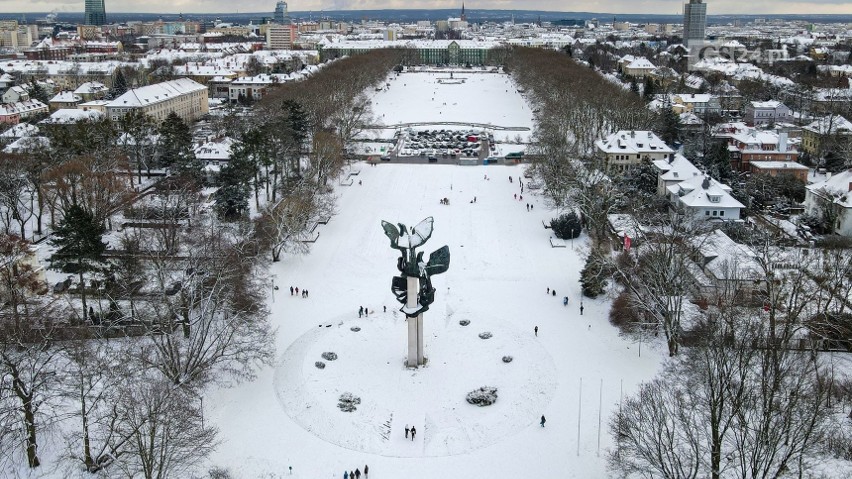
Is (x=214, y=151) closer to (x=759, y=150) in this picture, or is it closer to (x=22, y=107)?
(x=22, y=107)

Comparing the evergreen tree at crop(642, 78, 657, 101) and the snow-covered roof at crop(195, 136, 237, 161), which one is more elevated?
the evergreen tree at crop(642, 78, 657, 101)

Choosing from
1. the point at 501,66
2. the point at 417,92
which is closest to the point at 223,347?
the point at 417,92

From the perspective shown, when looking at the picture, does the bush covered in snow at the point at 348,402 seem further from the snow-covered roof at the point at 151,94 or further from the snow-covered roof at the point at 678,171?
the snow-covered roof at the point at 151,94

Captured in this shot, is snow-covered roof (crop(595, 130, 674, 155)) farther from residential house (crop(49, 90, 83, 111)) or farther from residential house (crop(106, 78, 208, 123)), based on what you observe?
residential house (crop(49, 90, 83, 111))

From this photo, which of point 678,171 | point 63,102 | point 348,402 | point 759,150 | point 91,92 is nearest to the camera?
point 348,402

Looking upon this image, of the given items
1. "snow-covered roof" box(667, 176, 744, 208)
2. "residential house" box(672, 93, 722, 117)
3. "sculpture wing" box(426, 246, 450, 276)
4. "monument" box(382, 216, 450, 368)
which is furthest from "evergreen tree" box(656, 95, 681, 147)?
"monument" box(382, 216, 450, 368)

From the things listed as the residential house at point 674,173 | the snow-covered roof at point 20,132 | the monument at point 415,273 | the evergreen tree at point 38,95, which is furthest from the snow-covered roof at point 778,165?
the evergreen tree at point 38,95

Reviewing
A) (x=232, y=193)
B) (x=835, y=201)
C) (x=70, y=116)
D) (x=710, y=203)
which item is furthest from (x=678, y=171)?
(x=70, y=116)

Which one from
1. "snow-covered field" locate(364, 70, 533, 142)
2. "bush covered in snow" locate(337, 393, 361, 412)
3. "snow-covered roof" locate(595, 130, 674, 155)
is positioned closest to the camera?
"bush covered in snow" locate(337, 393, 361, 412)
